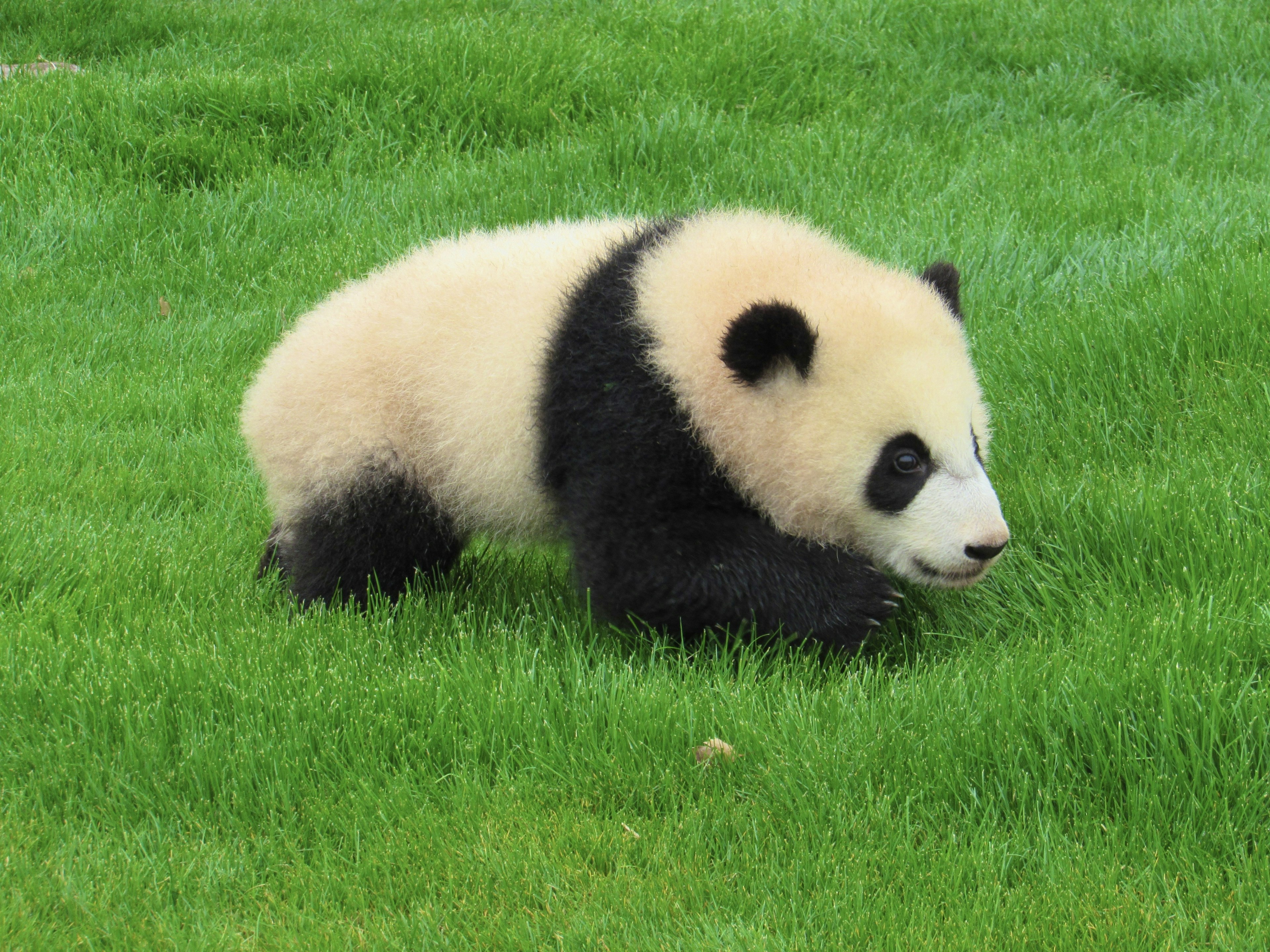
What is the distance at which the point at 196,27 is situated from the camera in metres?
9.38

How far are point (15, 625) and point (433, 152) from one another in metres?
4.65

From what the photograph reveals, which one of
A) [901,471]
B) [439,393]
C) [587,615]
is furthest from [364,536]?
[901,471]

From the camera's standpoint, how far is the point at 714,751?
117 inches

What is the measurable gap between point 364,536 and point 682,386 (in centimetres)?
110

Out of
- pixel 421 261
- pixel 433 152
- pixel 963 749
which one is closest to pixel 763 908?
pixel 963 749

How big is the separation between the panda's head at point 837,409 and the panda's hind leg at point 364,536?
920 millimetres

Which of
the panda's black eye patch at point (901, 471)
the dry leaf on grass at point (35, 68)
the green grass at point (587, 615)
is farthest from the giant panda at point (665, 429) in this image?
the dry leaf on grass at point (35, 68)

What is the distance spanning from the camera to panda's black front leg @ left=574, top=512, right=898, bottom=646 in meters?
3.30

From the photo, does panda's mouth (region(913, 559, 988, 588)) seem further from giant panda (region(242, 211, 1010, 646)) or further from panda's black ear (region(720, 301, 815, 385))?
panda's black ear (region(720, 301, 815, 385))

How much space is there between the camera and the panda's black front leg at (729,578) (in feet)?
10.8

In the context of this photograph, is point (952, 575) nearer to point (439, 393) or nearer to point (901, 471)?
point (901, 471)

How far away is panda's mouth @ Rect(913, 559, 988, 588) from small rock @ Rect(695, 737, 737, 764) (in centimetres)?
76

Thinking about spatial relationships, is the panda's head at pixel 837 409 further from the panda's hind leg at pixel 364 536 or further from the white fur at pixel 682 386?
the panda's hind leg at pixel 364 536

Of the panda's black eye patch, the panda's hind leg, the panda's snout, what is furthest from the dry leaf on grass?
the panda's snout
